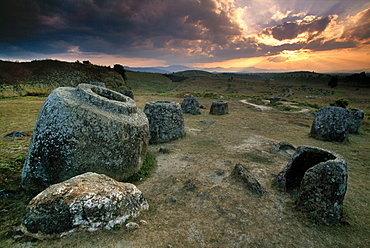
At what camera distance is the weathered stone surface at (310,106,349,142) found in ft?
33.6

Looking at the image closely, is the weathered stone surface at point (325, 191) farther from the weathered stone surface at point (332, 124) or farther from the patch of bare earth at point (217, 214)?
the weathered stone surface at point (332, 124)

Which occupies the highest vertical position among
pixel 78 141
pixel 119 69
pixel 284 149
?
pixel 119 69

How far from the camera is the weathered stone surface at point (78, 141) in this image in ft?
14.0

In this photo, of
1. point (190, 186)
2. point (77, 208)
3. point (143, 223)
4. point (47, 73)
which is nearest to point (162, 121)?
point (190, 186)

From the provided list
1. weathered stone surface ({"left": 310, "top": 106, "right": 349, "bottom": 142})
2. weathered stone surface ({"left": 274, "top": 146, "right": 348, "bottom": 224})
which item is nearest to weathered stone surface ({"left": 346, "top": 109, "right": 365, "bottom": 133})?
weathered stone surface ({"left": 310, "top": 106, "right": 349, "bottom": 142})

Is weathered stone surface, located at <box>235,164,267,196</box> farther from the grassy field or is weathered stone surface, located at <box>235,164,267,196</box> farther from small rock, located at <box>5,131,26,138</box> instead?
small rock, located at <box>5,131,26,138</box>

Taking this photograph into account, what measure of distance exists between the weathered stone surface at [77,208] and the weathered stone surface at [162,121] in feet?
18.0

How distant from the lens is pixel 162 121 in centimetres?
916

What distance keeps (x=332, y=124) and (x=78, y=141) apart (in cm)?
1233

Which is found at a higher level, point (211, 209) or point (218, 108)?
point (218, 108)

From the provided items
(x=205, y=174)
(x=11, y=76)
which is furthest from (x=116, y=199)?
(x=11, y=76)

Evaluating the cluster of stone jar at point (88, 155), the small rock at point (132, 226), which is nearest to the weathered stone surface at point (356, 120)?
the cluster of stone jar at point (88, 155)

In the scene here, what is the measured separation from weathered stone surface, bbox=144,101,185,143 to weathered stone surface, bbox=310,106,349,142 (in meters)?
8.34

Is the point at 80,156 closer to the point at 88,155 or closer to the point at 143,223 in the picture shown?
the point at 88,155
